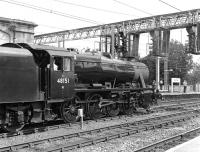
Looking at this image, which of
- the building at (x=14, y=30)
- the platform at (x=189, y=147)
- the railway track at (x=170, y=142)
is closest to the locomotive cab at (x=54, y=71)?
the railway track at (x=170, y=142)

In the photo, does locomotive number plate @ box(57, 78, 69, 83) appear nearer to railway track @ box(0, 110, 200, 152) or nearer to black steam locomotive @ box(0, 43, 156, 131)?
black steam locomotive @ box(0, 43, 156, 131)

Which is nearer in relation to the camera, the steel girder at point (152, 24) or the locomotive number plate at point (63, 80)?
the locomotive number plate at point (63, 80)

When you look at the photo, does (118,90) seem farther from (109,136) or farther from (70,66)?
(109,136)

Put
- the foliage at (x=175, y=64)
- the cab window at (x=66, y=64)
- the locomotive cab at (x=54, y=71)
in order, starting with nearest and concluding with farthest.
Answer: the locomotive cab at (x=54, y=71), the cab window at (x=66, y=64), the foliage at (x=175, y=64)

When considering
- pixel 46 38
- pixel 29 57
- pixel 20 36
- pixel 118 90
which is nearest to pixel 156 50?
pixel 20 36

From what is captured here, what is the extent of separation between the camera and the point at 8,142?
1064cm

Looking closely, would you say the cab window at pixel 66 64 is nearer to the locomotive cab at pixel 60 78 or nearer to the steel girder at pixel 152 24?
the locomotive cab at pixel 60 78

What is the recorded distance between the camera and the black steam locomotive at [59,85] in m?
11.9

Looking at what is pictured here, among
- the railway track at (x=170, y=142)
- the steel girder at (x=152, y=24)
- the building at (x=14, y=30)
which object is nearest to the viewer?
the railway track at (x=170, y=142)

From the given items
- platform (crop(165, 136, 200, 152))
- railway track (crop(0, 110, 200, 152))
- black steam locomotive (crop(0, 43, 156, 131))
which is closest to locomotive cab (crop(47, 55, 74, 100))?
black steam locomotive (crop(0, 43, 156, 131))

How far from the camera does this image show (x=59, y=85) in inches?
541

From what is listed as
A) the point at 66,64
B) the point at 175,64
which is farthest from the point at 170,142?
the point at 175,64

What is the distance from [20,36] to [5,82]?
61.0 ft

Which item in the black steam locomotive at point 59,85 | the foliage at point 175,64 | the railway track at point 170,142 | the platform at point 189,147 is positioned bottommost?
the railway track at point 170,142
